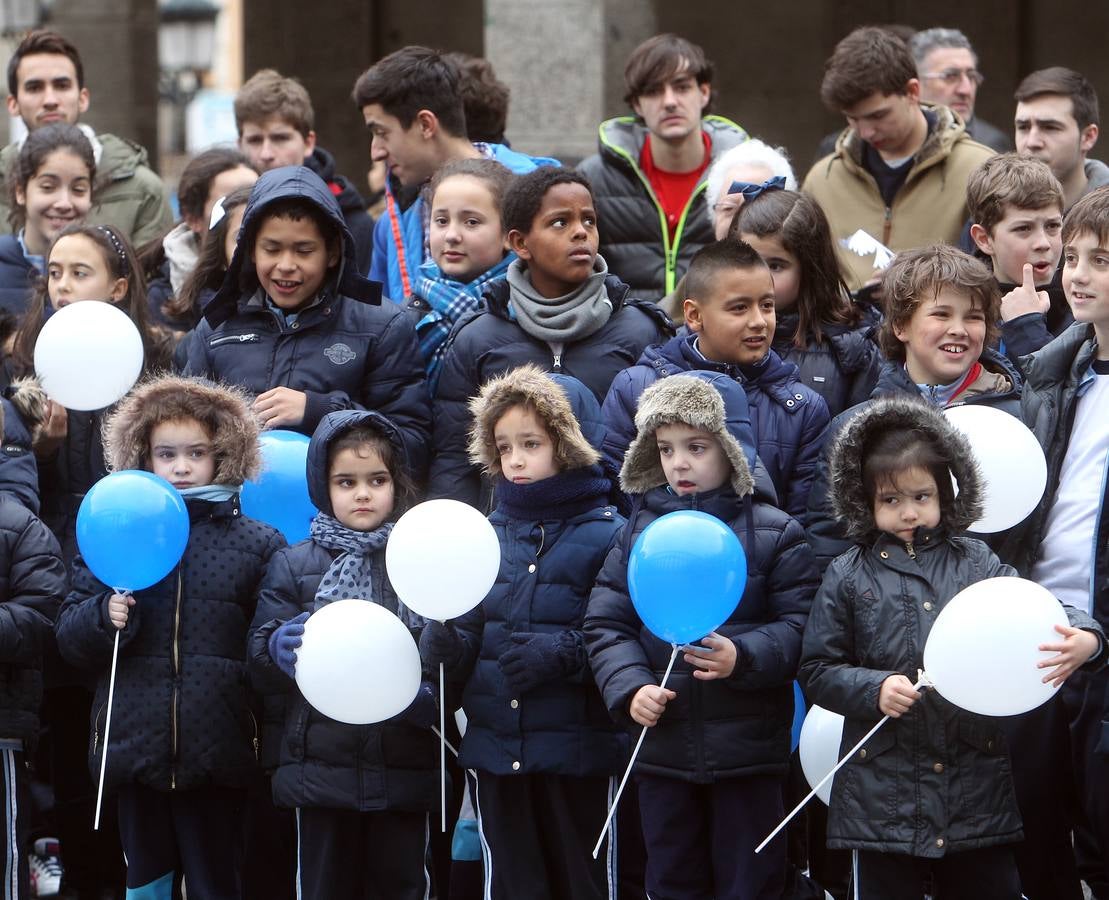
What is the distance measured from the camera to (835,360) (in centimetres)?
634

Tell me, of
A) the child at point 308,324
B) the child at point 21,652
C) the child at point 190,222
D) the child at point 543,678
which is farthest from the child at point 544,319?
the child at point 190,222

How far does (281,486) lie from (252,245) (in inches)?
33.5

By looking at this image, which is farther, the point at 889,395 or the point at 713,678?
the point at 889,395

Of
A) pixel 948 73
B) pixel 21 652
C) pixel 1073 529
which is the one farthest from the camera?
pixel 948 73

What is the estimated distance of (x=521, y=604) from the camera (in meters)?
5.59

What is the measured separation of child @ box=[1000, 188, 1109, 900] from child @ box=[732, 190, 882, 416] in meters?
0.68

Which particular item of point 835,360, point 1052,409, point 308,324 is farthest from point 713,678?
point 308,324

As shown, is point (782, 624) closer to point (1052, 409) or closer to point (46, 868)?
point (1052, 409)

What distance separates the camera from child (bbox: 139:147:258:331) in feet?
24.8

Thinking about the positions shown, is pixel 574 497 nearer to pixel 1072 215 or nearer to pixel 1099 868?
pixel 1072 215

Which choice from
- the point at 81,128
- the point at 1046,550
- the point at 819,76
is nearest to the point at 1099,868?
the point at 1046,550

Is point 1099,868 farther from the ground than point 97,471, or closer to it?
closer to it

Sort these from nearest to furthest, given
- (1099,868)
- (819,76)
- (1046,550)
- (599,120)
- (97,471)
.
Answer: (1046,550) < (1099,868) < (97,471) < (599,120) < (819,76)

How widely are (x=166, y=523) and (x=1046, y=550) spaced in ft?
8.17
